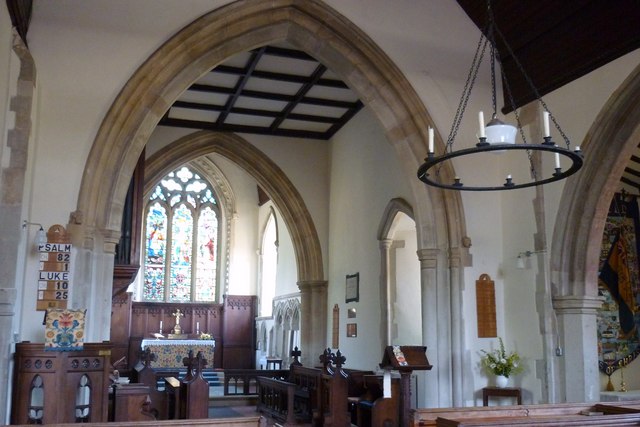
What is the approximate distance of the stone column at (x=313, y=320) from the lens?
12.2 m

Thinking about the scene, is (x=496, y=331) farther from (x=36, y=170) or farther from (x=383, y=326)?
(x=36, y=170)

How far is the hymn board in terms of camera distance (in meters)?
6.48

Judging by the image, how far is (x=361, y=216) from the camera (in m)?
11.3

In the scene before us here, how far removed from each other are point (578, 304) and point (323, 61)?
3.96m

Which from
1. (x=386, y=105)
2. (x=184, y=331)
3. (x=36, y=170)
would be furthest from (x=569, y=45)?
(x=184, y=331)

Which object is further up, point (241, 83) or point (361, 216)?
point (241, 83)

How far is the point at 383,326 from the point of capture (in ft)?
33.3

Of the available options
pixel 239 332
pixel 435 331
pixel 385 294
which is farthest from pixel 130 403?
pixel 239 332

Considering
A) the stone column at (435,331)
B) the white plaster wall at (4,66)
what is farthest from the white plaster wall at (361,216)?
the white plaster wall at (4,66)

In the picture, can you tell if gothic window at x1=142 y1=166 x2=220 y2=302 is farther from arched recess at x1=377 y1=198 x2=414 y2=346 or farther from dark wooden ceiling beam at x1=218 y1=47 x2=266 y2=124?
arched recess at x1=377 y1=198 x2=414 y2=346

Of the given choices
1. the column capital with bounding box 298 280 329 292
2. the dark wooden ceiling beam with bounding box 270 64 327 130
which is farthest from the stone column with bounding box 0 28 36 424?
the column capital with bounding box 298 280 329 292

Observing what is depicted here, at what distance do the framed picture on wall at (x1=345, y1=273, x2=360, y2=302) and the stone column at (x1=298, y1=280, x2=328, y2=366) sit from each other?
92 cm

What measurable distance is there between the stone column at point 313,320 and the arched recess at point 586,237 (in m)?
5.56

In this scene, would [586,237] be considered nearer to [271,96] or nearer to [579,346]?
[579,346]
